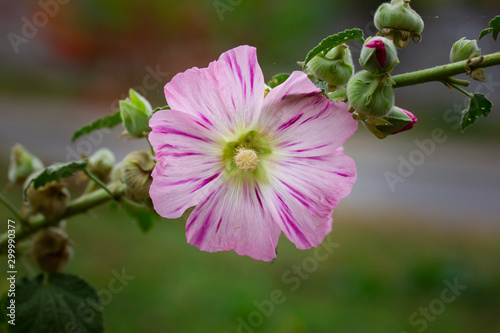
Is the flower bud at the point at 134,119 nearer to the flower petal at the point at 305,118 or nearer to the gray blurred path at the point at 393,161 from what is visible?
the flower petal at the point at 305,118

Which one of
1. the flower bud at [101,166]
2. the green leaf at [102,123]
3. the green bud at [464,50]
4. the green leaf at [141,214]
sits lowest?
the green leaf at [141,214]

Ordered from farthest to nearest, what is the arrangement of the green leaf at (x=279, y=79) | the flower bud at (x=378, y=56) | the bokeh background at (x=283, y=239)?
the bokeh background at (x=283, y=239), the green leaf at (x=279, y=79), the flower bud at (x=378, y=56)

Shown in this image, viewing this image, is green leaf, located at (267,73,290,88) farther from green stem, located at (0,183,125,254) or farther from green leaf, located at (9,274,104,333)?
green leaf, located at (9,274,104,333)

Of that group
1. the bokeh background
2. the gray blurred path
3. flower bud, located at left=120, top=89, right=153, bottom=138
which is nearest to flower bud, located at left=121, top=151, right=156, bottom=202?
flower bud, located at left=120, top=89, right=153, bottom=138

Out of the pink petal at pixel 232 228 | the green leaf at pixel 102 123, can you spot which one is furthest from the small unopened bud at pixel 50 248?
the pink petal at pixel 232 228

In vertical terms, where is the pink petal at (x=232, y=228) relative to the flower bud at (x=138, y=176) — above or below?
below

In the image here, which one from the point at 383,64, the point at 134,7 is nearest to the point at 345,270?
the point at 383,64

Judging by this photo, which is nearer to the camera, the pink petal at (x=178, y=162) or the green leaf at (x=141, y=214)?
the pink petal at (x=178, y=162)

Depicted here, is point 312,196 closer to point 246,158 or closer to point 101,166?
point 246,158

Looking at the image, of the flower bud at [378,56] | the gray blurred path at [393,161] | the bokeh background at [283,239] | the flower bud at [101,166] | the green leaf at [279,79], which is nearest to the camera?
the flower bud at [378,56]
